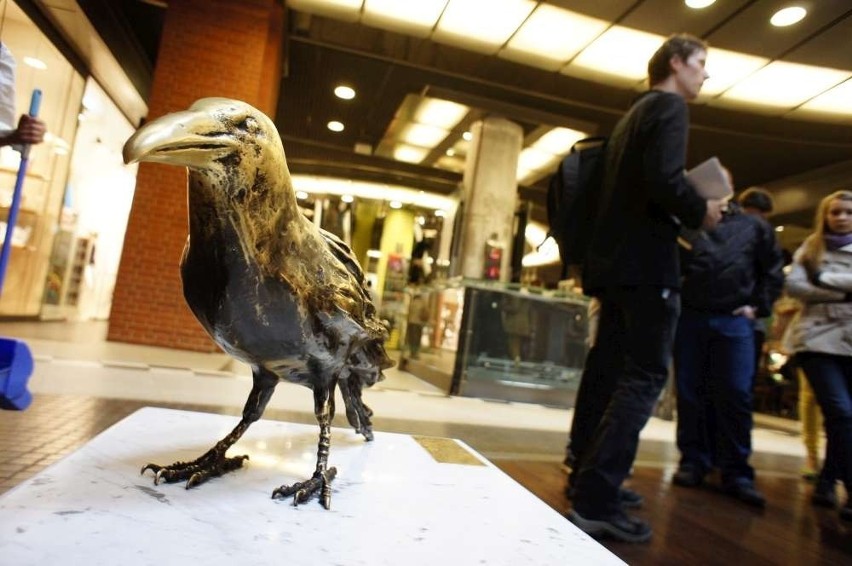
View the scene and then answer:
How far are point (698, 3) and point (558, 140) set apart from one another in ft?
12.9

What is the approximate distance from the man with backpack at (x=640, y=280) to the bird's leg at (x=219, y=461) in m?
1.08

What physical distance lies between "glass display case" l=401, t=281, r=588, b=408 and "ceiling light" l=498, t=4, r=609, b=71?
2.85m

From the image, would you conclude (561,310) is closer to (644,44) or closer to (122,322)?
(644,44)

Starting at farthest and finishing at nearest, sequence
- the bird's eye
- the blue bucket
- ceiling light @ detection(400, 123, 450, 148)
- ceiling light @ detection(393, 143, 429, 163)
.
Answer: ceiling light @ detection(393, 143, 429, 163) < ceiling light @ detection(400, 123, 450, 148) < the blue bucket < the bird's eye

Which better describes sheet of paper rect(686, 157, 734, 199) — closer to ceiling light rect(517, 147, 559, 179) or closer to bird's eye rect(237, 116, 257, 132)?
bird's eye rect(237, 116, 257, 132)

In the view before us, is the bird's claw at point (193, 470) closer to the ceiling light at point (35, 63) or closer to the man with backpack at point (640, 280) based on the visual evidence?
the man with backpack at point (640, 280)

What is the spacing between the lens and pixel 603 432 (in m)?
1.69

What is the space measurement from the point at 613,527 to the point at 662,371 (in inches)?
19.7

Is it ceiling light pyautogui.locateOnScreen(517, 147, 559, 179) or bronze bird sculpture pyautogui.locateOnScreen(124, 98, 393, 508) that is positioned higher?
ceiling light pyautogui.locateOnScreen(517, 147, 559, 179)

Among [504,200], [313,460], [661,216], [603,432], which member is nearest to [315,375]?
[313,460]

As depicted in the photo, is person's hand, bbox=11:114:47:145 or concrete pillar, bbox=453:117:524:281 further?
concrete pillar, bbox=453:117:524:281

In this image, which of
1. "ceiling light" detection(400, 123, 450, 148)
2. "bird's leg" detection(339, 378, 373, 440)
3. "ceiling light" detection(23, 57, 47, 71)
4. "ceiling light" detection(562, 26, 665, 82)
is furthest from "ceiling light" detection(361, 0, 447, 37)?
"bird's leg" detection(339, 378, 373, 440)

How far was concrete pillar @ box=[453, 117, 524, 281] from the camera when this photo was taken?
8.12 m

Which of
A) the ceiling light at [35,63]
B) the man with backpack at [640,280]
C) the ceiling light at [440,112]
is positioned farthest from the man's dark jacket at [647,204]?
the ceiling light at [35,63]
